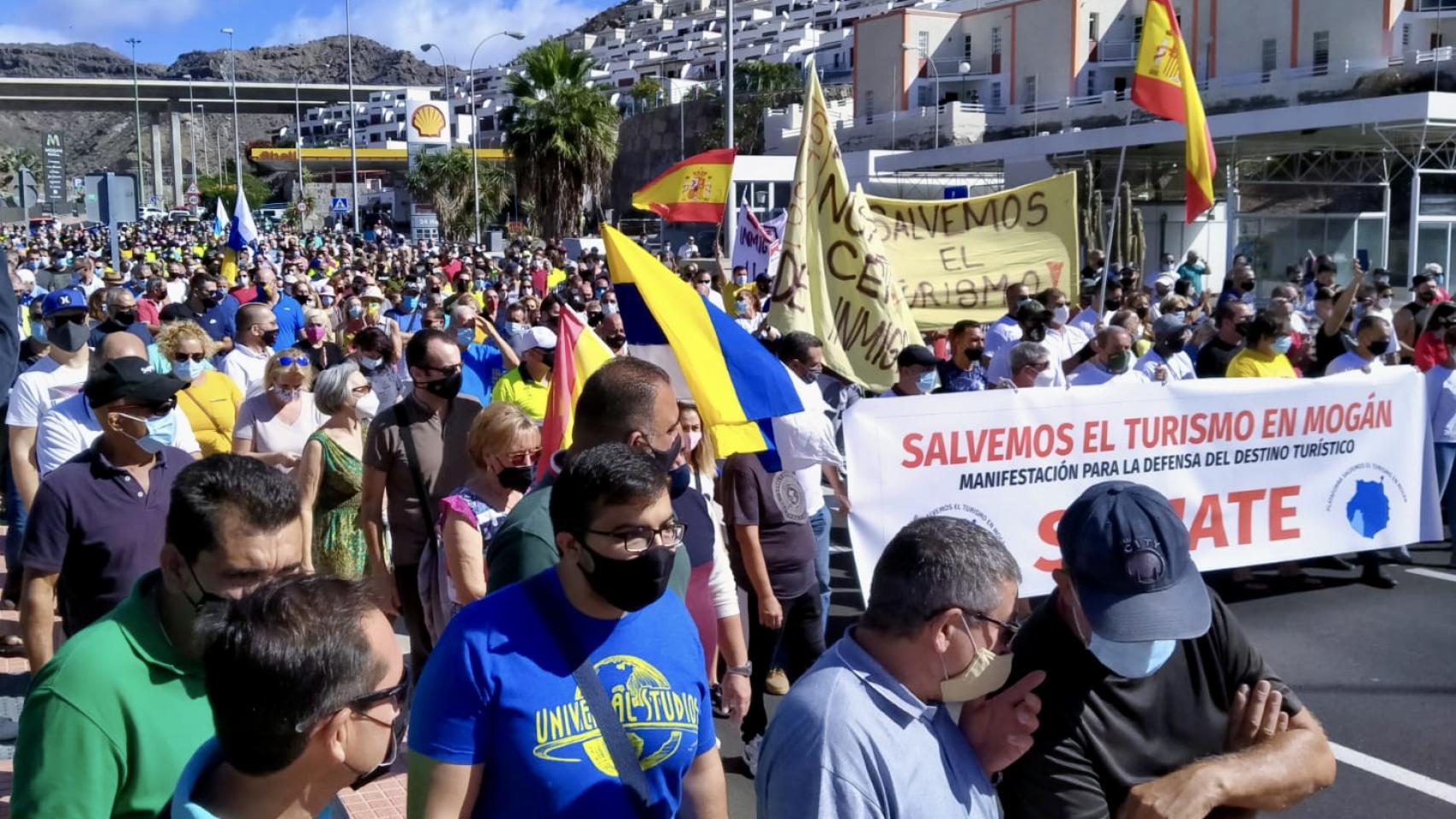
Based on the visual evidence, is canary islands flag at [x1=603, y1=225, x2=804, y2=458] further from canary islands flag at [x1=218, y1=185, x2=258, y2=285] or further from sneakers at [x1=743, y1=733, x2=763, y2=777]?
canary islands flag at [x1=218, y1=185, x2=258, y2=285]

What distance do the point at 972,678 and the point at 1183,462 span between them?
5.26 m

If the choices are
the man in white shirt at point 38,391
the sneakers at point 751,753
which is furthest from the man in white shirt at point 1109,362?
the man in white shirt at point 38,391

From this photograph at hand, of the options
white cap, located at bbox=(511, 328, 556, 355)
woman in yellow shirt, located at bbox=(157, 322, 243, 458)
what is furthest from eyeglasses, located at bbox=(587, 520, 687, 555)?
white cap, located at bbox=(511, 328, 556, 355)

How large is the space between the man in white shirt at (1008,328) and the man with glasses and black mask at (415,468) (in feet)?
17.4

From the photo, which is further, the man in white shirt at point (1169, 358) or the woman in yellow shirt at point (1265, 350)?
the man in white shirt at point (1169, 358)

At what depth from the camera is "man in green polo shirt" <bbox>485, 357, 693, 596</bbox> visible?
11.1 ft

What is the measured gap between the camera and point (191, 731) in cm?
247

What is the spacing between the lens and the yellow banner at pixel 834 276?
8258mm

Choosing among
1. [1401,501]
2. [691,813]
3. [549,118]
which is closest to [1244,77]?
[549,118]

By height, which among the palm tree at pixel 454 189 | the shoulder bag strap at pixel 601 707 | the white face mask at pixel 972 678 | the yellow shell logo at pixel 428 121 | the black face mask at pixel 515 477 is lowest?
the shoulder bag strap at pixel 601 707

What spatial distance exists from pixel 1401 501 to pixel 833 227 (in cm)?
372

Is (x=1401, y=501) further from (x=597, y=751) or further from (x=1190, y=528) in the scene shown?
(x=597, y=751)

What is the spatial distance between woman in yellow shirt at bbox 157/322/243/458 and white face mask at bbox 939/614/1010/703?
506 centimetres

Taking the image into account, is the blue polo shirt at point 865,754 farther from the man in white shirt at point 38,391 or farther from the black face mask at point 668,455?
the man in white shirt at point 38,391
